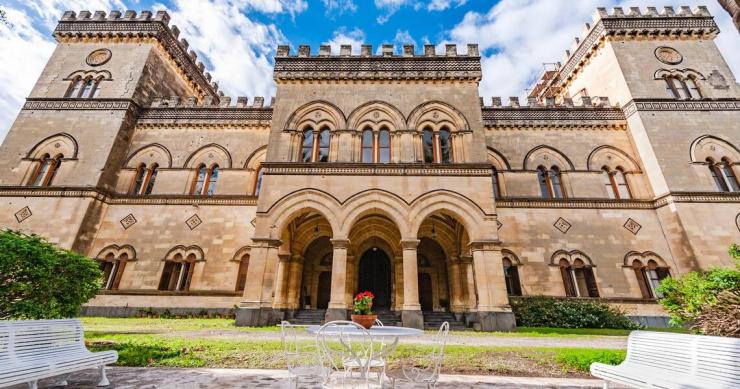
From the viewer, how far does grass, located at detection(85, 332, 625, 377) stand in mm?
5246

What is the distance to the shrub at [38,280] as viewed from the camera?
5.42 m

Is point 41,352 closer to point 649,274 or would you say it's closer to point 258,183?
point 258,183

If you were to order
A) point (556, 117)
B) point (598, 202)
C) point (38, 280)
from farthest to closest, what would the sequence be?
point (556, 117), point (598, 202), point (38, 280)

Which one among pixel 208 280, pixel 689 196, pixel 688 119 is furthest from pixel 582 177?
pixel 208 280

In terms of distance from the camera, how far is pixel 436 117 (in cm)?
1392

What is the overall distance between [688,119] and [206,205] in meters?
24.1

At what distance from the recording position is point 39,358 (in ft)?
12.3

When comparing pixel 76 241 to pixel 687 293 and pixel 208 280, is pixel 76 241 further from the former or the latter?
pixel 687 293

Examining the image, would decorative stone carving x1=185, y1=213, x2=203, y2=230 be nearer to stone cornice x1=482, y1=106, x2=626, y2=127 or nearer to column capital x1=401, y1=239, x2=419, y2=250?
column capital x1=401, y1=239, x2=419, y2=250

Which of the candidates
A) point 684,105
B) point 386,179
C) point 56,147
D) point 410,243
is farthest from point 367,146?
point 684,105

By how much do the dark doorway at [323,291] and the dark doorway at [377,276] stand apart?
165cm

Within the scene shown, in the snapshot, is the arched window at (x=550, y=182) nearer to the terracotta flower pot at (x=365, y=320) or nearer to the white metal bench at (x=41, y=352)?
the terracotta flower pot at (x=365, y=320)

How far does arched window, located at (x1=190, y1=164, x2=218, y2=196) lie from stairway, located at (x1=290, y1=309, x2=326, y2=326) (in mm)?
7733

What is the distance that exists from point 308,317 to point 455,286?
6.43 meters
